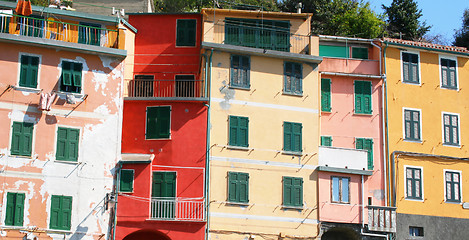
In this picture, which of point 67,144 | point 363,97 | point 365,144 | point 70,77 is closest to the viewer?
point 67,144

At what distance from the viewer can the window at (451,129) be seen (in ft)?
134

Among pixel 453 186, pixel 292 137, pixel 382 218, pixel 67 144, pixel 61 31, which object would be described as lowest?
pixel 382 218

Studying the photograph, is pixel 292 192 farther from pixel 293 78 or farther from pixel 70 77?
pixel 70 77

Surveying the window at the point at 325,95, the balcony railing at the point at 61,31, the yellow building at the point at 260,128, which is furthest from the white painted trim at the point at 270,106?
the balcony railing at the point at 61,31

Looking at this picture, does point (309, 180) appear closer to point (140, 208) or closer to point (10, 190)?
point (140, 208)

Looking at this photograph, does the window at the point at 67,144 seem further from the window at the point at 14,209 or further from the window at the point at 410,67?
the window at the point at 410,67

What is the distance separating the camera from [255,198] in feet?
119

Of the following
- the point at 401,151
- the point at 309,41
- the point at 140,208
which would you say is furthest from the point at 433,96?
the point at 140,208

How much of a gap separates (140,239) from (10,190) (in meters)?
6.79

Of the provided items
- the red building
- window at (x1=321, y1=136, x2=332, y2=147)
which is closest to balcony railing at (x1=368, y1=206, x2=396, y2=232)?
window at (x1=321, y1=136, x2=332, y2=147)

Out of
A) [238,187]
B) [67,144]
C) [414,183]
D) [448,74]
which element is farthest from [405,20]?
[67,144]

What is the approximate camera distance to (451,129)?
41000 mm

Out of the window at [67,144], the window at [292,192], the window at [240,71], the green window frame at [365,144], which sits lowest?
the window at [292,192]

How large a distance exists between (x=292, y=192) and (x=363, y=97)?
7155 mm
